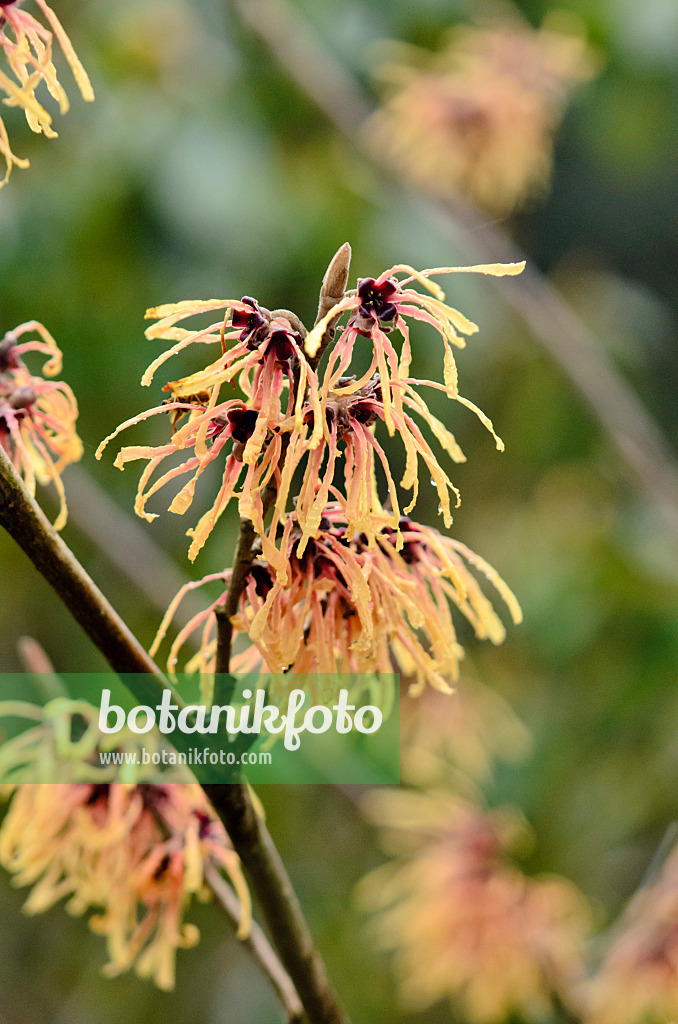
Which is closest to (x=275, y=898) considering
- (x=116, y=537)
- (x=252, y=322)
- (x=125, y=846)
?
(x=125, y=846)

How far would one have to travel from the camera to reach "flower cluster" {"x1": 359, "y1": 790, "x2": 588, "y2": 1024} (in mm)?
655

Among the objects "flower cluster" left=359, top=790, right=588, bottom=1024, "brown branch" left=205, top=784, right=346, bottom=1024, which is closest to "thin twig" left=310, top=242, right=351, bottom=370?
"brown branch" left=205, top=784, right=346, bottom=1024

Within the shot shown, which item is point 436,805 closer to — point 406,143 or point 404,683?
point 404,683

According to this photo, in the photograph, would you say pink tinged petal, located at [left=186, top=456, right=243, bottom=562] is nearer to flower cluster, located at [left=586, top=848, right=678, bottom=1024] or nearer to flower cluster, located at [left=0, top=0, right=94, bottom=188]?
flower cluster, located at [left=0, top=0, right=94, bottom=188]

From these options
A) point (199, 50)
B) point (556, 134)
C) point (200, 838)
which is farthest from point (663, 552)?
point (199, 50)

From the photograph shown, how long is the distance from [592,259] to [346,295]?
1.67m

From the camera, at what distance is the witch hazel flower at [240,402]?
0.70 feet

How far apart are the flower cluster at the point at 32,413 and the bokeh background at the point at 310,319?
72 cm

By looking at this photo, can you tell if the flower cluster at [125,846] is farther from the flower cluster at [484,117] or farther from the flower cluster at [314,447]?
the flower cluster at [484,117]

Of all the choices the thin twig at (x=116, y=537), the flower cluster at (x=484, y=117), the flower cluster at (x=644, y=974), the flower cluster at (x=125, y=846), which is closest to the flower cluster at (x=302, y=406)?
the flower cluster at (x=125, y=846)

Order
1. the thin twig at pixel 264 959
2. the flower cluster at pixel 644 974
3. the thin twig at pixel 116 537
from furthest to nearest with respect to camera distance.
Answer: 1. the thin twig at pixel 116 537
2. the flower cluster at pixel 644 974
3. the thin twig at pixel 264 959

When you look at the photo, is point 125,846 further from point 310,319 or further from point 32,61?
point 310,319

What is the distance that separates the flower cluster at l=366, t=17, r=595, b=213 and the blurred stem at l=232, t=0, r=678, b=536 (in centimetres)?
4

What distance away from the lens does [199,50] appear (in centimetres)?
163
